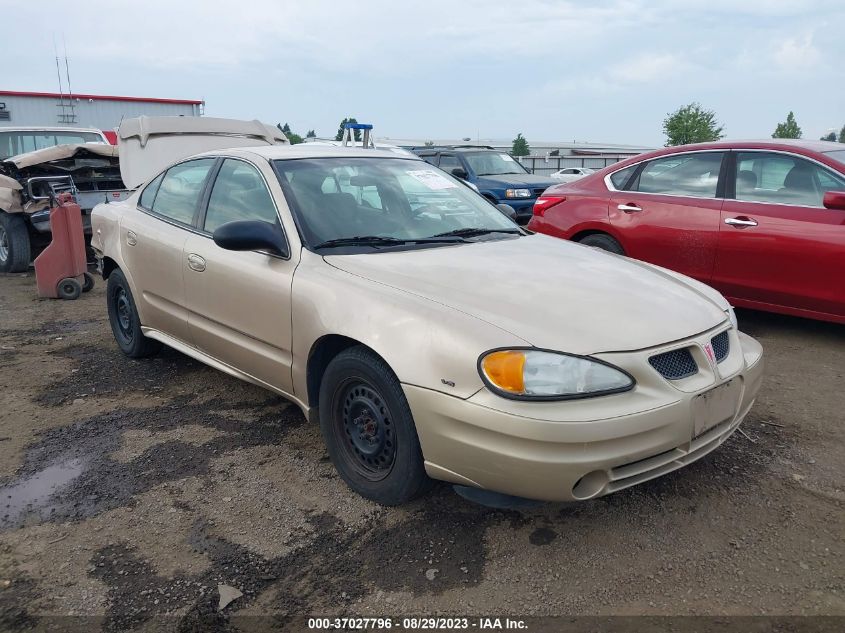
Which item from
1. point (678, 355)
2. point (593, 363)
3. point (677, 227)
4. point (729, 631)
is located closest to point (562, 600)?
point (729, 631)

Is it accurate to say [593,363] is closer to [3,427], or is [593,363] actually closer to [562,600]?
[562,600]

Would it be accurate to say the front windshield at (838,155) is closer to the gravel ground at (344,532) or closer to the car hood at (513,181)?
the gravel ground at (344,532)

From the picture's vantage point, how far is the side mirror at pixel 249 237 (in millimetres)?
3230

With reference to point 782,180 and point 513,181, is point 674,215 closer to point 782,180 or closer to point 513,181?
point 782,180

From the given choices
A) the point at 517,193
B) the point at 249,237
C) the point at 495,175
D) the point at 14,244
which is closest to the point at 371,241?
the point at 249,237

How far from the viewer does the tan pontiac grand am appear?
2.48 metres

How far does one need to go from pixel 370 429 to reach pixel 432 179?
1814 mm

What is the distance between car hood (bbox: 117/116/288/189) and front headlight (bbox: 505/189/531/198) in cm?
507

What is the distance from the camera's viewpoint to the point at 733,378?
283 cm

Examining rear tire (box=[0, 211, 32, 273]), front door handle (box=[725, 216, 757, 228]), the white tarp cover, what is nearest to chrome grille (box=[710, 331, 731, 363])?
front door handle (box=[725, 216, 757, 228])

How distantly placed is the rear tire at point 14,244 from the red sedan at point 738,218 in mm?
6411

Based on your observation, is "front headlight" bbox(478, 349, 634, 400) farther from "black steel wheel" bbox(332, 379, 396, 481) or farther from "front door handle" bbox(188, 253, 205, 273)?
"front door handle" bbox(188, 253, 205, 273)

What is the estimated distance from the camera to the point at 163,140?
27.1ft

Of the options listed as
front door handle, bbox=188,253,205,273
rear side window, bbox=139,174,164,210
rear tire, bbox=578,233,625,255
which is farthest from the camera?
rear tire, bbox=578,233,625,255
